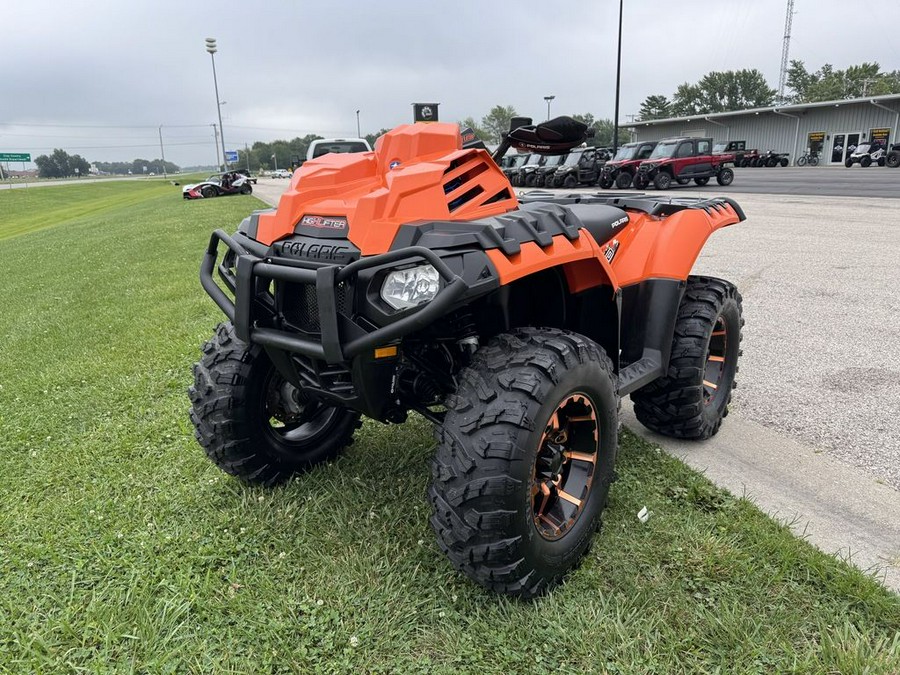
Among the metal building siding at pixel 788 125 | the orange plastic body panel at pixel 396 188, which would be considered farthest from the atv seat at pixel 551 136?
the metal building siding at pixel 788 125

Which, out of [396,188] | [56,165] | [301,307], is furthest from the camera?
[56,165]

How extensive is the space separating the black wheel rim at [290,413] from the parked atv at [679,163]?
68.3ft

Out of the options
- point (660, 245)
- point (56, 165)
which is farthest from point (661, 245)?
point (56, 165)

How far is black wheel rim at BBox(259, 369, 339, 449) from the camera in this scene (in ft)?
9.32

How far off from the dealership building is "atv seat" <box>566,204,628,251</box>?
136 ft

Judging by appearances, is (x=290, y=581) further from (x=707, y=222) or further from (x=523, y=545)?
(x=707, y=222)

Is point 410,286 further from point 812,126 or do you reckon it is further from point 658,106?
point 658,106

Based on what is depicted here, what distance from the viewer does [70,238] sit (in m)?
15.1

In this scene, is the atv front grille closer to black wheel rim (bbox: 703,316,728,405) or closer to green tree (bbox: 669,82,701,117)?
black wheel rim (bbox: 703,316,728,405)

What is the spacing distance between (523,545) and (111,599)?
4.88 ft

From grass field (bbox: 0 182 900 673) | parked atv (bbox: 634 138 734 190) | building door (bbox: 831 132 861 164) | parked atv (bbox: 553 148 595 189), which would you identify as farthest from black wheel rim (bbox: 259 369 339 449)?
building door (bbox: 831 132 861 164)

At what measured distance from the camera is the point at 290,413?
2951mm

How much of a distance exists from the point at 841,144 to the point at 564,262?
5013 centimetres

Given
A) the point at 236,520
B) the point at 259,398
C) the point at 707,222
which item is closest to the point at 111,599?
the point at 236,520
